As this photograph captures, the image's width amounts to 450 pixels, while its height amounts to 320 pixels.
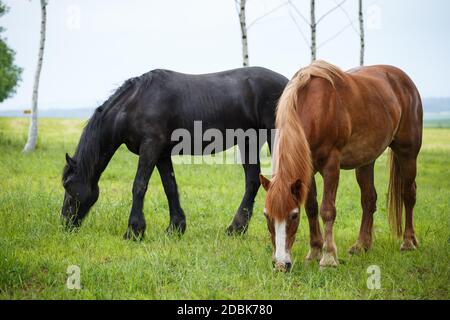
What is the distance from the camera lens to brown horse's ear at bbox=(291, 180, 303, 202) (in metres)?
4.73

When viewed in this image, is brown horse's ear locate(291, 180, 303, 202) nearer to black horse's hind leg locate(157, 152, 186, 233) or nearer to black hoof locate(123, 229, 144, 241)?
black hoof locate(123, 229, 144, 241)

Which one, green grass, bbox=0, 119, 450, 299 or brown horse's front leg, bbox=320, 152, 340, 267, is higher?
brown horse's front leg, bbox=320, 152, 340, 267

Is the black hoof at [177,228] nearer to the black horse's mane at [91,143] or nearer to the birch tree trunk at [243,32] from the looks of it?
the black horse's mane at [91,143]

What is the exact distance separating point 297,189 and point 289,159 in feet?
0.99

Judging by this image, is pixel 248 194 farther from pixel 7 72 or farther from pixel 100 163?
pixel 7 72

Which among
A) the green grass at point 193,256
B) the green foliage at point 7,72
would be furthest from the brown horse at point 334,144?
the green foliage at point 7,72

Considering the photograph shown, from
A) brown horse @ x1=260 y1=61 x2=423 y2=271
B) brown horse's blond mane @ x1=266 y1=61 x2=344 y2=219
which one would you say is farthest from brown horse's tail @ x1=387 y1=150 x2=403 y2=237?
brown horse's blond mane @ x1=266 y1=61 x2=344 y2=219

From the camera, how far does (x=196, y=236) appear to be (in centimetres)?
718

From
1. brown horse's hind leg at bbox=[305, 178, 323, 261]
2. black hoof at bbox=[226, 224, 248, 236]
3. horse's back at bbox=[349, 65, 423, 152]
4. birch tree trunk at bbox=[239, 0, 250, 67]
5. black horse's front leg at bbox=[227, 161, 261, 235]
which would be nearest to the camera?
brown horse's hind leg at bbox=[305, 178, 323, 261]

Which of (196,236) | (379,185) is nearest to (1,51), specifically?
(379,185)

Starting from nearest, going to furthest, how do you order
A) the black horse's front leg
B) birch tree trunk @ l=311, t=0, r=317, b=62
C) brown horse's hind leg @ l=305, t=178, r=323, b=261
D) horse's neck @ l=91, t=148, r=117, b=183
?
brown horse's hind leg @ l=305, t=178, r=323, b=261 < horse's neck @ l=91, t=148, r=117, b=183 < the black horse's front leg < birch tree trunk @ l=311, t=0, r=317, b=62

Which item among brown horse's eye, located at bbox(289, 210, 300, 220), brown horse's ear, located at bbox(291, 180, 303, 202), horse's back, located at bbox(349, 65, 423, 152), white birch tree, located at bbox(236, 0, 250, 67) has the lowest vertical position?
brown horse's eye, located at bbox(289, 210, 300, 220)

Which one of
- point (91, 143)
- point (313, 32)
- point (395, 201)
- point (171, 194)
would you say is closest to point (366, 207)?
point (395, 201)

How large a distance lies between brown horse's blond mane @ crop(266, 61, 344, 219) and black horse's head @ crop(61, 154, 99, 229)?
3.15m
